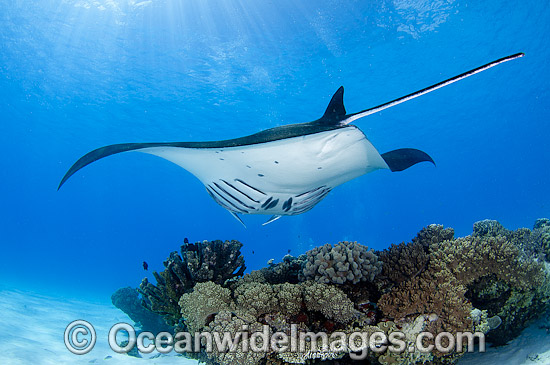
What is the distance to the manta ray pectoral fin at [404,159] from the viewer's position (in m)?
3.87

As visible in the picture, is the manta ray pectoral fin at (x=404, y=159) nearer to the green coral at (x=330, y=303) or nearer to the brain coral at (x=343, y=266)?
the brain coral at (x=343, y=266)

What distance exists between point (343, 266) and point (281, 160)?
1.47m

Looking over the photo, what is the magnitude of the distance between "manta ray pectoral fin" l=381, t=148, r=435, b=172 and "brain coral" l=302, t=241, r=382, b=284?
1.28m

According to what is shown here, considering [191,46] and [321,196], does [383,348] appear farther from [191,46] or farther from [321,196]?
[191,46]

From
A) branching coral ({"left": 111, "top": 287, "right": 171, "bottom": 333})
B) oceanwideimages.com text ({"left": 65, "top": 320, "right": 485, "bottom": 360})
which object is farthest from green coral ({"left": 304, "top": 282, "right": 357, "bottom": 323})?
branching coral ({"left": 111, "top": 287, "right": 171, "bottom": 333})

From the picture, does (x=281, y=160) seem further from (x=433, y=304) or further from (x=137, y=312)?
(x=137, y=312)

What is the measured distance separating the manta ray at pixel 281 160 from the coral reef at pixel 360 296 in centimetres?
90

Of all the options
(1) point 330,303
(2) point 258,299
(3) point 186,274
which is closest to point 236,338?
(2) point 258,299

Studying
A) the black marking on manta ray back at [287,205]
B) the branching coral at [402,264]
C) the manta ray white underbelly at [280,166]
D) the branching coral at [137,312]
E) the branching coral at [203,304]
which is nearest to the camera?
A: the manta ray white underbelly at [280,166]

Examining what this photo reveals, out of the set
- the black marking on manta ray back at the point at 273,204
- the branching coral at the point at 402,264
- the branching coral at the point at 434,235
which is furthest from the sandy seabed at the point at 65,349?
the black marking on manta ray back at the point at 273,204

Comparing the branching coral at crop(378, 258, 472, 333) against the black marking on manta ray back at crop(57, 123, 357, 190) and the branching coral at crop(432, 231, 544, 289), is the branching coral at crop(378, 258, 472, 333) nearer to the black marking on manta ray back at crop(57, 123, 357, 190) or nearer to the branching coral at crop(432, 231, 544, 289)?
the branching coral at crop(432, 231, 544, 289)

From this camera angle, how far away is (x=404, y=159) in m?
4.15

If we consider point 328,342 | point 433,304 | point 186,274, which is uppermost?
point 186,274

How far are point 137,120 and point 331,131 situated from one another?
29133 millimetres
